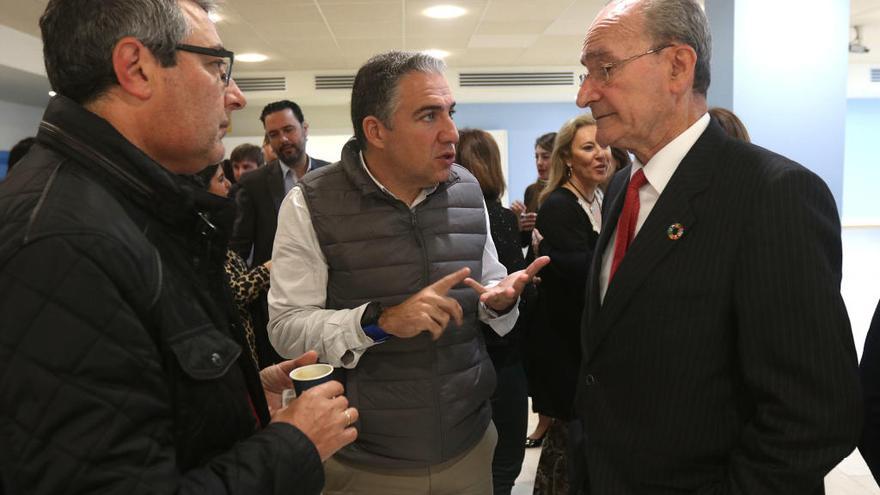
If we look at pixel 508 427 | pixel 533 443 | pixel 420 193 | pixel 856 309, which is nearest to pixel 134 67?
pixel 420 193

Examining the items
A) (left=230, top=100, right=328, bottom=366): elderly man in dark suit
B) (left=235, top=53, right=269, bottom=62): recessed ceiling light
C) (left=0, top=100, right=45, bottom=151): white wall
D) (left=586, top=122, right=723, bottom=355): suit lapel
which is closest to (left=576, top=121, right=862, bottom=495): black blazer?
(left=586, top=122, right=723, bottom=355): suit lapel

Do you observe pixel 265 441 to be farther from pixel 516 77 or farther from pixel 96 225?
pixel 516 77

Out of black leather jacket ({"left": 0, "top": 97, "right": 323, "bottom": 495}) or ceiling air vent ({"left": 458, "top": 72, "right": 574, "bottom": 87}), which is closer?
black leather jacket ({"left": 0, "top": 97, "right": 323, "bottom": 495})

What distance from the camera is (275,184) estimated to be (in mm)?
3373

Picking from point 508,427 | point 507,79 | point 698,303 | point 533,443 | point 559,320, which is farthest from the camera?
point 507,79

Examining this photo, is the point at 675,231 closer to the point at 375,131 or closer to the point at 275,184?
→ the point at 375,131

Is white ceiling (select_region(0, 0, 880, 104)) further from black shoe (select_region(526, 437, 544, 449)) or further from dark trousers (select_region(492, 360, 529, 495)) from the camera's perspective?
dark trousers (select_region(492, 360, 529, 495))

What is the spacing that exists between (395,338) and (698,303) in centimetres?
74

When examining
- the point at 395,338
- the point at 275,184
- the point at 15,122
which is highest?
the point at 15,122

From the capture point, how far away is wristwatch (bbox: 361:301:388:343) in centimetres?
146

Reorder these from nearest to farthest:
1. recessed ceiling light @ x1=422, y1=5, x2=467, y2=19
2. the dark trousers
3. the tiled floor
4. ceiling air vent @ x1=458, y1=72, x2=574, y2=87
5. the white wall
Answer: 1. the dark trousers
2. the tiled floor
3. recessed ceiling light @ x1=422, y1=5, x2=467, y2=19
4. the white wall
5. ceiling air vent @ x1=458, y1=72, x2=574, y2=87

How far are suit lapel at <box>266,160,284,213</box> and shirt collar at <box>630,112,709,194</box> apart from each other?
2410 millimetres

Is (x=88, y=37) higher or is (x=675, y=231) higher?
(x=88, y=37)

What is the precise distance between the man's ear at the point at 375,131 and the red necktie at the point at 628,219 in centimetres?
65
